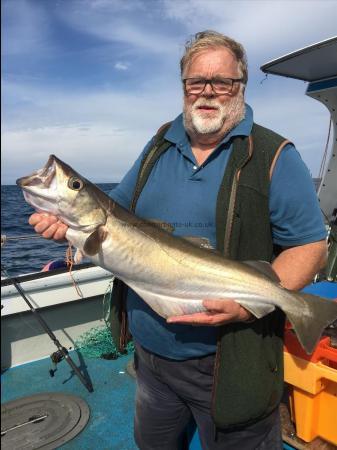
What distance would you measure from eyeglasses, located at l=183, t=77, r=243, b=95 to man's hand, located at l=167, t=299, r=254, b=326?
1396 millimetres

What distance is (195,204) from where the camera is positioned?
2639mm

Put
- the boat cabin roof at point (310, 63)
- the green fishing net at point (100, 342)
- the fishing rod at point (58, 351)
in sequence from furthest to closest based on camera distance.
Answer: the green fishing net at point (100, 342) < the fishing rod at point (58, 351) < the boat cabin roof at point (310, 63)

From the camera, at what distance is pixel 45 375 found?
5.51m

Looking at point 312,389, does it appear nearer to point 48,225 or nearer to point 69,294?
point 48,225

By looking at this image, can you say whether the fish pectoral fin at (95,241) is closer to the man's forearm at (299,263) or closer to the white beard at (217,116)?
the white beard at (217,116)

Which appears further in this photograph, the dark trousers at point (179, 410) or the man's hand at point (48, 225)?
the dark trousers at point (179, 410)

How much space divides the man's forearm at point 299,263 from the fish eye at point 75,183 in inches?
52.1

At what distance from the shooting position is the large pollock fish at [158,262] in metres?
2.42

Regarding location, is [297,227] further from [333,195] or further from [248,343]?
[333,195]

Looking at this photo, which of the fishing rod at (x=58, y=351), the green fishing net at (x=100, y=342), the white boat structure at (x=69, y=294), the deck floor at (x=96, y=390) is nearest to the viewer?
the deck floor at (x=96, y=390)

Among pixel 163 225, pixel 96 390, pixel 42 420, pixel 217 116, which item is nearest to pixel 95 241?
pixel 163 225

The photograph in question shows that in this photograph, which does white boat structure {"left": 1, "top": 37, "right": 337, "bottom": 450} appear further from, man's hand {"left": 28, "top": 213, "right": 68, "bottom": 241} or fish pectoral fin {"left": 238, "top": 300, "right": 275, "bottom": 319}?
fish pectoral fin {"left": 238, "top": 300, "right": 275, "bottom": 319}

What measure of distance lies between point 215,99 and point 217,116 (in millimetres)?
136

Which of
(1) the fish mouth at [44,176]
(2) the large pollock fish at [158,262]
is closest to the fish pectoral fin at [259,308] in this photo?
(2) the large pollock fish at [158,262]
